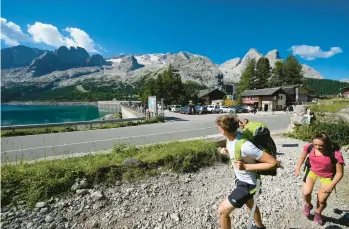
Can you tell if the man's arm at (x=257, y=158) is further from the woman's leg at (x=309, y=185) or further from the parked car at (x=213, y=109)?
the parked car at (x=213, y=109)

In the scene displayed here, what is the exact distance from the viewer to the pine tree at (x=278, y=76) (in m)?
74.5

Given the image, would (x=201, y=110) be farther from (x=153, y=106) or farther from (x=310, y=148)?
(x=310, y=148)

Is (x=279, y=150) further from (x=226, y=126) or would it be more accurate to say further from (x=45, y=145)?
(x=45, y=145)

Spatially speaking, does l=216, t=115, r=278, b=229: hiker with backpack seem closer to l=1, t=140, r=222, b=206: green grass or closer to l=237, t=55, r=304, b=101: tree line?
A: l=1, t=140, r=222, b=206: green grass

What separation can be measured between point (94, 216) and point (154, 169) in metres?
2.49

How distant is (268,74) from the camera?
73.7 metres

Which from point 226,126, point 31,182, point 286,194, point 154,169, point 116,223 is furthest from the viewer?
point 154,169

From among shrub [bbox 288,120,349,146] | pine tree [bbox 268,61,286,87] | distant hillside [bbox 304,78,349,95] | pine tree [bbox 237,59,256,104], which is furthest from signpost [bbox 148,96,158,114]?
distant hillside [bbox 304,78,349,95]

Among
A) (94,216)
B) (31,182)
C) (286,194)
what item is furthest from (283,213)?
(31,182)

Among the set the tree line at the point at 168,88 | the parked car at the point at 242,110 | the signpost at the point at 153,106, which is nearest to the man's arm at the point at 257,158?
the signpost at the point at 153,106

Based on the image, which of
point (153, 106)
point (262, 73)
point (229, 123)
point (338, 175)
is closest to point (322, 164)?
point (338, 175)

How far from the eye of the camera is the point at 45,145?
1094 centimetres

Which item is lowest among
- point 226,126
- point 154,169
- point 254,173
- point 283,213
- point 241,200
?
point 283,213

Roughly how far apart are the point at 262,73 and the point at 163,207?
74.8 metres
